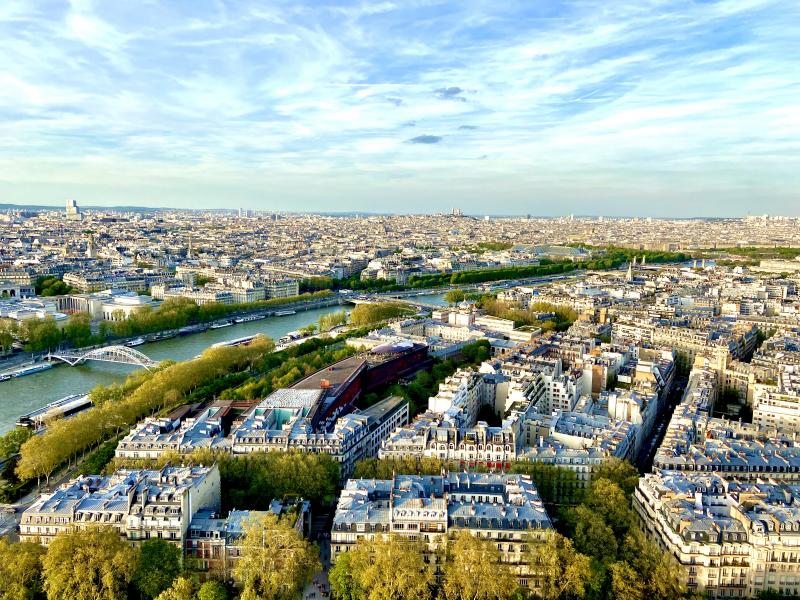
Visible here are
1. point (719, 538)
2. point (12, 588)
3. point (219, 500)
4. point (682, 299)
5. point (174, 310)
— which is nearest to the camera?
point (12, 588)

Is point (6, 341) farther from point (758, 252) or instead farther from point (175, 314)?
point (758, 252)

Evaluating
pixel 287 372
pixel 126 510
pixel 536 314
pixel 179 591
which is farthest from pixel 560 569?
pixel 536 314

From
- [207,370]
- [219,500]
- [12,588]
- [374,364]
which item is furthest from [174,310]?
[12,588]

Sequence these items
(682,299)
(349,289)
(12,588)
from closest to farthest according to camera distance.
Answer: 1. (12,588)
2. (682,299)
3. (349,289)

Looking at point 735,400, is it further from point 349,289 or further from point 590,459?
point 349,289

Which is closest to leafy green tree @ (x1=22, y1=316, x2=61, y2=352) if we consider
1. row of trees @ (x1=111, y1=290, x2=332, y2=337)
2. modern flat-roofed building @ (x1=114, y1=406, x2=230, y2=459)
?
row of trees @ (x1=111, y1=290, x2=332, y2=337)

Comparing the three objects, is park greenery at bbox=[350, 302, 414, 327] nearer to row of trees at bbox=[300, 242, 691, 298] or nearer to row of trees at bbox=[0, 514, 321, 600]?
row of trees at bbox=[300, 242, 691, 298]
